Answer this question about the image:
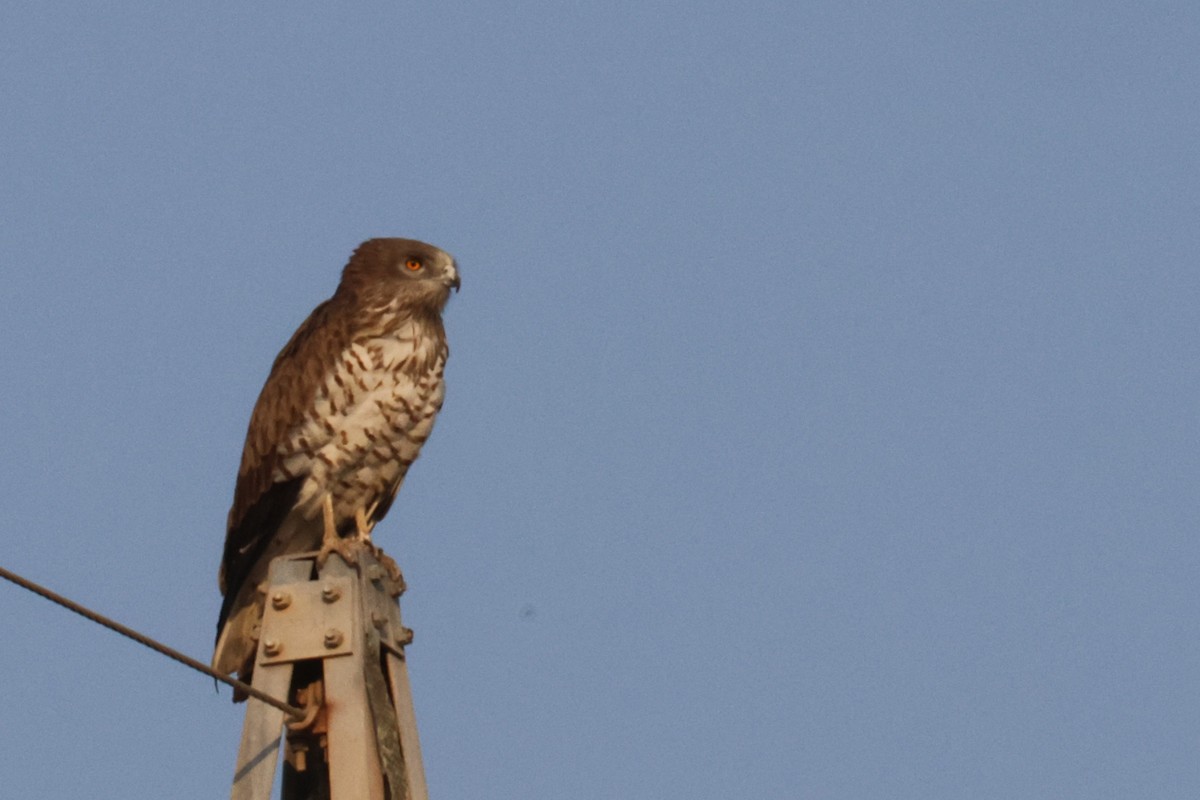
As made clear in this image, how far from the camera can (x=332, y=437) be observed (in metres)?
8.04

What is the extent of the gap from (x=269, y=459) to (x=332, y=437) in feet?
1.04

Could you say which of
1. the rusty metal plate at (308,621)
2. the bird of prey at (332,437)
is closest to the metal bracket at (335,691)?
the rusty metal plate at (308,621)

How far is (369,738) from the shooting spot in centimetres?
491

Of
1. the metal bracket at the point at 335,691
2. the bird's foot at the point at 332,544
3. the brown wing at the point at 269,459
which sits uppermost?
the brown wing at the point at 269,459

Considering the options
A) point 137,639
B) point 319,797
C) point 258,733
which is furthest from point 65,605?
point 319,797

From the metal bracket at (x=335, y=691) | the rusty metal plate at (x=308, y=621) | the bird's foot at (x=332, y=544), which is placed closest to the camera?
the metal bracket at (x=335, y=691)

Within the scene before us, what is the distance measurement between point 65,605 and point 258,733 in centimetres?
102

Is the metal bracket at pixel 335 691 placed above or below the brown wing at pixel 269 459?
below

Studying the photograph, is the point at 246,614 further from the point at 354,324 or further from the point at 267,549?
the point at 354,324

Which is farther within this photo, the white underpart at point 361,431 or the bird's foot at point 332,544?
the white underpart at point 361,431

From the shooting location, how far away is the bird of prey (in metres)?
8.02

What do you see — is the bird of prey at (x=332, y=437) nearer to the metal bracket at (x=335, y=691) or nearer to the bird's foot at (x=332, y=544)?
the bird's foot at (x=332, y=544)

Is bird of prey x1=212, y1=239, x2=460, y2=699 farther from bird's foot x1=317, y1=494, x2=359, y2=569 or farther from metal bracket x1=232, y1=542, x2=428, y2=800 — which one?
metal bracket x1=232, y1=542, x2=428, y2=800

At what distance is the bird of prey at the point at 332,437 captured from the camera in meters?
8.02
